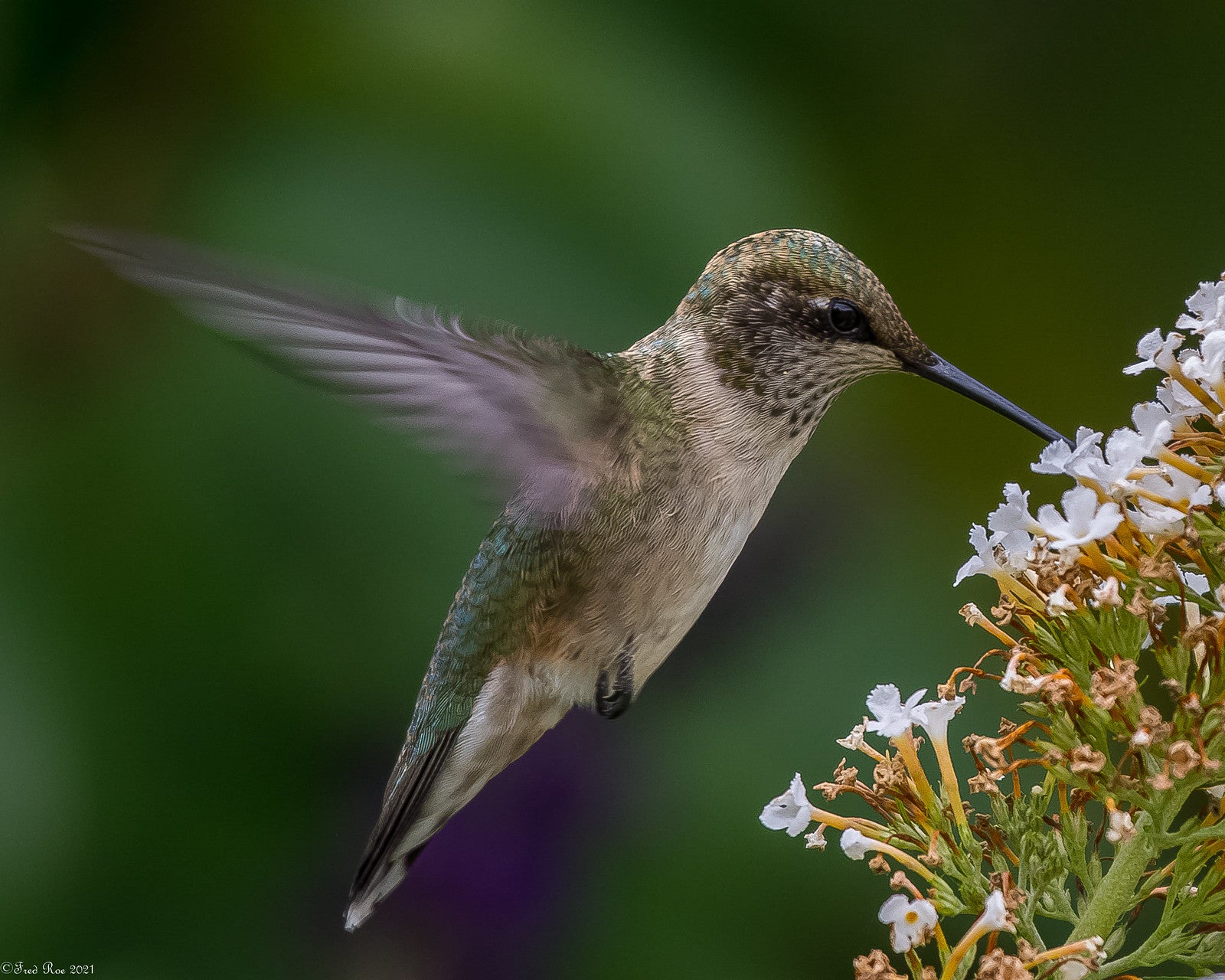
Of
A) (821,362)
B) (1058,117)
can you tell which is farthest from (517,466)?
(1058,117)

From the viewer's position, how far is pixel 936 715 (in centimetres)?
157

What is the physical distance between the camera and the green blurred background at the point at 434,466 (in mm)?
2674

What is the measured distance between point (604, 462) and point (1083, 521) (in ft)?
2.59

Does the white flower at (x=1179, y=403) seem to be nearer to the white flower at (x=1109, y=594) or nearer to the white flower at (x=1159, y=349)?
the white flower at (x=1159, y=349)

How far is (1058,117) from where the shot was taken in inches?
126

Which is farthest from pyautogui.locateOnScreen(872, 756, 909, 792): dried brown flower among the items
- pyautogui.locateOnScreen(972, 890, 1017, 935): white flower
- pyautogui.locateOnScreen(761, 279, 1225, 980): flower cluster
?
pyautogui.locateOnScreen(972, 890, 1017, 935): white flower

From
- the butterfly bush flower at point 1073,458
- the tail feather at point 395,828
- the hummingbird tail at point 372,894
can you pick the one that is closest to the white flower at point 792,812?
the butterfly bush flower at point 1073,458

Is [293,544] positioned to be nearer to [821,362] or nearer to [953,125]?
[821,362]

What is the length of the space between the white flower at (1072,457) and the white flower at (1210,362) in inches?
5.1

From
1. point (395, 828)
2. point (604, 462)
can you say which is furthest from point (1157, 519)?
point (395, 828)

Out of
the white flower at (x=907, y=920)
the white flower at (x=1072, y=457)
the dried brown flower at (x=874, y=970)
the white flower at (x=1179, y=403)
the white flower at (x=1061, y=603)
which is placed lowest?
the dried brown flower at (x=874, y=970)

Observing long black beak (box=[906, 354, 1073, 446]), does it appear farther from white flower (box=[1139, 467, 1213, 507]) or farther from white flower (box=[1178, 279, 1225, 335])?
white flower (box=[1139, 467, 1213, 507])

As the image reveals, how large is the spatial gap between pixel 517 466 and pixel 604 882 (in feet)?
4.35

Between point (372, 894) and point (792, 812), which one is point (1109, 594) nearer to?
point (792, 812)
